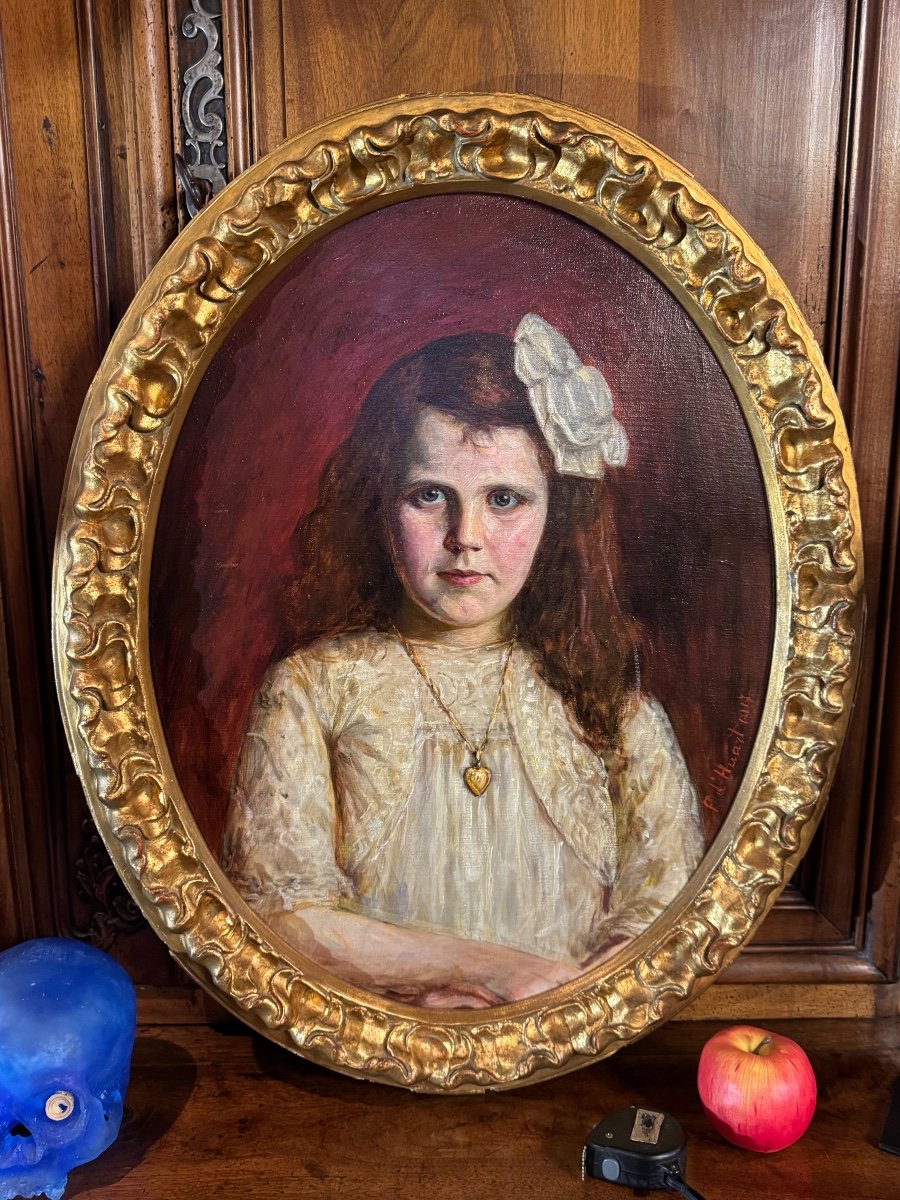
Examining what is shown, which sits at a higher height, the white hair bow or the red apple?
the white hair bow

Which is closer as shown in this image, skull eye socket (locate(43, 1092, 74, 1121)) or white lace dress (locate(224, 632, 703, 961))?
skull eye socket (locate(43, 1092, 74, 1121))

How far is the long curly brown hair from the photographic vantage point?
3.03 feet

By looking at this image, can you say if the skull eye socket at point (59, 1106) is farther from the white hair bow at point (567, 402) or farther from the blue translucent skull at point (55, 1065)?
the white hair bow at point (567, 402)

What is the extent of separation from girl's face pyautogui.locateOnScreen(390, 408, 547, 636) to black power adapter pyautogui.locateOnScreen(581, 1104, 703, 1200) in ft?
1.68

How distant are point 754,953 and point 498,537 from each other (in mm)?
609

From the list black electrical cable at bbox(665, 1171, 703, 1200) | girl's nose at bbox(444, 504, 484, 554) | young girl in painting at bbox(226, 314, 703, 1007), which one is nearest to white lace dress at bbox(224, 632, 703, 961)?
young girl in painting at bbox(226, 314, 703, 1007)

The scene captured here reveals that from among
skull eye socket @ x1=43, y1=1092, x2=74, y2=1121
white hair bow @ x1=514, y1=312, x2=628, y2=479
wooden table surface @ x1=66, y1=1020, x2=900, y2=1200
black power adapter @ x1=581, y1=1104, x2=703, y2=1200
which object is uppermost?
white hair bow @ x1=514, y1=312, x2=628, y2=479

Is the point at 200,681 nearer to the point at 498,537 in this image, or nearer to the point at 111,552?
the point at 111,552

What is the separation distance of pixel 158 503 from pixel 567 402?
1.33 feet

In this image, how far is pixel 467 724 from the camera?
971 millimetres

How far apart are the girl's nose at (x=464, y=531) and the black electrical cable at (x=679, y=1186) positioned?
0.61m

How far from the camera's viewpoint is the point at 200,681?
94cm

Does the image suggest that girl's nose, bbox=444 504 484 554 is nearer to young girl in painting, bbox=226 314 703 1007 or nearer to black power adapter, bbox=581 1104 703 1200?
young girl in painting, bbox=226 314 703 1007

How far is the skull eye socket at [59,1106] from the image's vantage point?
841mm
